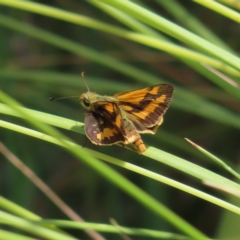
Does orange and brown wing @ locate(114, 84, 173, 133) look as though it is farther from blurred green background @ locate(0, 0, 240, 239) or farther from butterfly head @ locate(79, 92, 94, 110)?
blurred green background @ locate(0, 0, 240, 239)

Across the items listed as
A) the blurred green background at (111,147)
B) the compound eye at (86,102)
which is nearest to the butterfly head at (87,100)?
the compound eye at (86,102)

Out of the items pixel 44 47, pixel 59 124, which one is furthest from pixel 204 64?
pixel 44 47

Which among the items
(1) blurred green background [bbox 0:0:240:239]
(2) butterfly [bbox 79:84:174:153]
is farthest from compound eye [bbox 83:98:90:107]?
(1) blurred green background [bbox 0:0:240:239]

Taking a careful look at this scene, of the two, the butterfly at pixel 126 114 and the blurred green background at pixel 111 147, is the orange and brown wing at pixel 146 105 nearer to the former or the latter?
the butterfly at pixel 126 114

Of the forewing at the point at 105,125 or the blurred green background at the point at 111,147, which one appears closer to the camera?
the forewing at the point at 105,125

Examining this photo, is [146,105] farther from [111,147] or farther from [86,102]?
[111,147]

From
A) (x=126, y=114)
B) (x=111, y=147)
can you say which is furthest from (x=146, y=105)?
(x=111, y=147)
